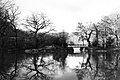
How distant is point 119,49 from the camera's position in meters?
38.5

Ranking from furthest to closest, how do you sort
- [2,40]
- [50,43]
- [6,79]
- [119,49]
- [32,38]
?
[50,43], [32,38], [119,49], [2,40], [6,79]

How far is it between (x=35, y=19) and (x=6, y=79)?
33.3 metres

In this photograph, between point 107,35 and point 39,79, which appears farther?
point 107,35

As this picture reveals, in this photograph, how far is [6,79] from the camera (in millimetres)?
7570

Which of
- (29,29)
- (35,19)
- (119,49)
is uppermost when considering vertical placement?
(35,19)

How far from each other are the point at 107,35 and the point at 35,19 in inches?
827

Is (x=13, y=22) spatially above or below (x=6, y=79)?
above

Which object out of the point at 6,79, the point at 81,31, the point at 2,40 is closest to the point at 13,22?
the point at 2,40

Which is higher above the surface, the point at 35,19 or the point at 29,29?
the point at 35,19

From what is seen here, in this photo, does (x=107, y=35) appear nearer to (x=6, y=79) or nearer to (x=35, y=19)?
(x=35, y=19)

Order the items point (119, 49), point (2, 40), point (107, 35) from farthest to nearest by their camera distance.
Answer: point (107, 35)
point (119, 49)
point (2, 40)

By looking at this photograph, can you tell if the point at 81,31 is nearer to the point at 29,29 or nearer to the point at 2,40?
the point at 29,29

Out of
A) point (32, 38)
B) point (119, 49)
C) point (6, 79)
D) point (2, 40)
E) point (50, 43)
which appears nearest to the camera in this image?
point (6, 79)

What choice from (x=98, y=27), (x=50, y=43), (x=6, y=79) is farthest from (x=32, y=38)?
(x=6, y=79)
